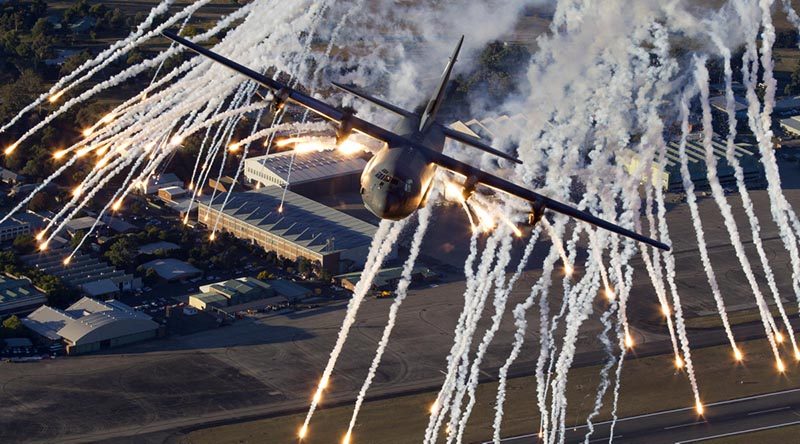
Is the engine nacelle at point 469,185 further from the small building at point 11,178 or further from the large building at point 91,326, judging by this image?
the small building at point 11,178

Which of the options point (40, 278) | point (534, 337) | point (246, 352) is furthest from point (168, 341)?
point (534, 337)

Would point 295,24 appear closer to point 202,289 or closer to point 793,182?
point 202,289

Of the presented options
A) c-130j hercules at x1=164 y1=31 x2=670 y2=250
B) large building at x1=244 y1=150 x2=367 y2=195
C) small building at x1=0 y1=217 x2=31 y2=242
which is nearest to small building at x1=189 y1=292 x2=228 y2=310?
small building at x1=0 y1=217 x2=31 y2=242

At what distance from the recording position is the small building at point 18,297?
11819 cm

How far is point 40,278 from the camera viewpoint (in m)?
123

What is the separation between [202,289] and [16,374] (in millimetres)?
22751

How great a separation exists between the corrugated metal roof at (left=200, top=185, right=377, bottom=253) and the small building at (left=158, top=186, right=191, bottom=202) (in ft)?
18.7

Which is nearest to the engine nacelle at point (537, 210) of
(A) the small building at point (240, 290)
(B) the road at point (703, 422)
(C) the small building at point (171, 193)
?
(B) the road at point (703, 422)

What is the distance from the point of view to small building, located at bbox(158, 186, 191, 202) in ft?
493

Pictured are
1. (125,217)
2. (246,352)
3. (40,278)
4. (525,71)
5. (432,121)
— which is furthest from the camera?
(525,71)

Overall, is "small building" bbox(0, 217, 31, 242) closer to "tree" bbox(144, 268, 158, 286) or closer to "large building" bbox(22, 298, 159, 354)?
"tree" bbox(144, 268, 158, 286)

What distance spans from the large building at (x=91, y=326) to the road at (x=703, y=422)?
112ft

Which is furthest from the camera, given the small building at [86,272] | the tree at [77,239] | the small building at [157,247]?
the tree at [77,239]

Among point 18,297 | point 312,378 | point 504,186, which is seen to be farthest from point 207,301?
point 504,186
